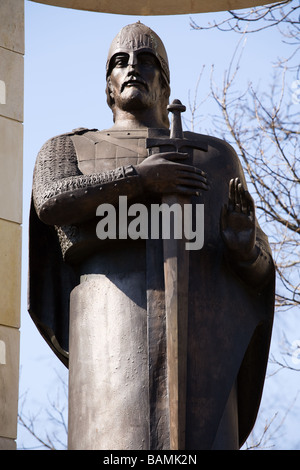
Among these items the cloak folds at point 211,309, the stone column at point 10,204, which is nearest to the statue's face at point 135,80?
the cloak folds at point 211,309

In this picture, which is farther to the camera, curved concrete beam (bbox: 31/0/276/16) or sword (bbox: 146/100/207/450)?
curved concrete beam (bbox: 31/0/276/16)

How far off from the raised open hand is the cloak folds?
133 millimetres

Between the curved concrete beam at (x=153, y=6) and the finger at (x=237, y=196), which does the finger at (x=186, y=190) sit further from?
the curved concrete beam at (x=153, y=6)

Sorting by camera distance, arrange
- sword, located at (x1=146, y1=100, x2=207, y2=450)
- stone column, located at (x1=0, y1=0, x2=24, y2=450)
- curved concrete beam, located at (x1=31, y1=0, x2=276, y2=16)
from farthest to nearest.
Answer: curved concrete beam, located at (x1=31, y1=0, x2=276, y2=16), stone column, located at (x1=0, y1=0, x2=24, y2=450), sword, located at (x1=146, y1=100, x2=207, y2=450)

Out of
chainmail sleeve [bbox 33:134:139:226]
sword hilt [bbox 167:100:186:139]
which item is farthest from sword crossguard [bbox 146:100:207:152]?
chainmail sleeve [bbox 33:134:139:226]

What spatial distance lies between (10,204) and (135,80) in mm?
1507

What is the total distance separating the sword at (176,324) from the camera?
26.6 feet

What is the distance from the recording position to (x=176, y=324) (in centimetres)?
825

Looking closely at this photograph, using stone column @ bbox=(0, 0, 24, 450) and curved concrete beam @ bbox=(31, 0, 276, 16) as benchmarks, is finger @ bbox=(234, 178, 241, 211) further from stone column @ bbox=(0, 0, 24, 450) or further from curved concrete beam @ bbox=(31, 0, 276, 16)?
curved concrete beam @ bbox=(31, 0, 276, 16)

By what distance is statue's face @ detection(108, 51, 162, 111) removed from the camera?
9.18m

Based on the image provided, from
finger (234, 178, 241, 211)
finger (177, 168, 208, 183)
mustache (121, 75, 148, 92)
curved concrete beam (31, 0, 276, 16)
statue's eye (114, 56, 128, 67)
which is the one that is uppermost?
curved concrete beam (31, 0, 276, 16)

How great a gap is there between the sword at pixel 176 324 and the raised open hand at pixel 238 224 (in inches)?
10.2

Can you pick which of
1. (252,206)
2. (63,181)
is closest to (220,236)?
(252,206)

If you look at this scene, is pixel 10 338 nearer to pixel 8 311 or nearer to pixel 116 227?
pixel 8 311
